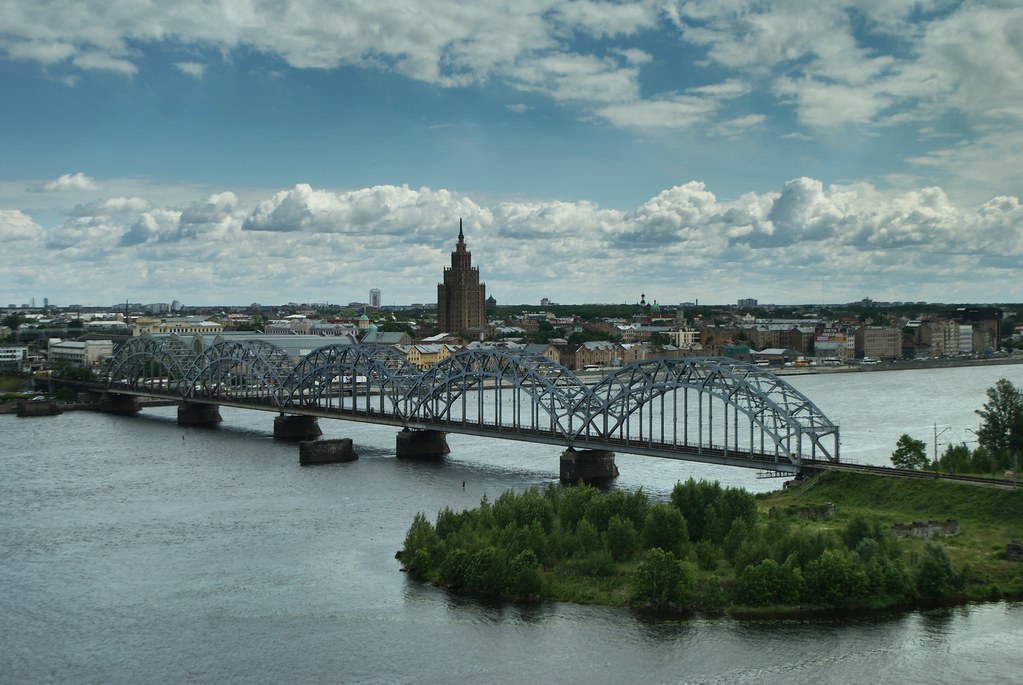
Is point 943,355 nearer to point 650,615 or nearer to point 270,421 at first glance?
point 270,421

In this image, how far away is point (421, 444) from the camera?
227 feet

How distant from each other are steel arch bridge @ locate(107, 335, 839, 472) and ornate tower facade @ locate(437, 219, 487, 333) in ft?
259

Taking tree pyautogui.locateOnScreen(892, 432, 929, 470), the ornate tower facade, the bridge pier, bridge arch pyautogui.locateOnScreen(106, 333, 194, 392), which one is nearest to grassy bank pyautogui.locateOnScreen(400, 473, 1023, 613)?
tree pyautogui.locateOnScreen(892, 432, 929, 470)

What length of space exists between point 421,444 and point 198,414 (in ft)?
105

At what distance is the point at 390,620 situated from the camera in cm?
3322

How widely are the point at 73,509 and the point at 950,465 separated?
124 feet

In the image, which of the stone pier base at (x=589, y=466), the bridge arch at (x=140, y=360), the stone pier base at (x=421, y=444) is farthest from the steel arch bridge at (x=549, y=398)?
the stone pier base at (x=421, y=444)

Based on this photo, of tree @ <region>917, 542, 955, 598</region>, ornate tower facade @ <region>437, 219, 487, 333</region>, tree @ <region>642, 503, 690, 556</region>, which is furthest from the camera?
ornate tower facade @ <region>437, 219, 487, 333</region>

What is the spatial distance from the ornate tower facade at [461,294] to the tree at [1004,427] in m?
144

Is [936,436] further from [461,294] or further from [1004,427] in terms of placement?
[461,294]

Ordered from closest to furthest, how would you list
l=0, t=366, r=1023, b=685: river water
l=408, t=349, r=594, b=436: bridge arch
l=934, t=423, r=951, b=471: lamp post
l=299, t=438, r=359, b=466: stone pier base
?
1. l=0, t=366, r=1023, b=685: river water
2. l=934, t=423, r=951, b=471: lamp post
3. l=408, t=349, r=594, b=436: bridge arch
4. l=299, t=438, r=359, b=466: stone pier base

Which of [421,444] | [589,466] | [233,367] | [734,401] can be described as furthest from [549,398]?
[233,367]

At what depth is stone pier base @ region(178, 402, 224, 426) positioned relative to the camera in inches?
3674

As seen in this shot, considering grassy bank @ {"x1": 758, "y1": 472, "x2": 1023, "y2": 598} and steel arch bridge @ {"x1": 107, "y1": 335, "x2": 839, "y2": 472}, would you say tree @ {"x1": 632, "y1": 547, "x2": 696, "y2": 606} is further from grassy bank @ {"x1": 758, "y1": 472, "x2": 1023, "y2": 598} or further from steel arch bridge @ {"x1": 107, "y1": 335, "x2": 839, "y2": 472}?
steel arch bridge @ {"x1": 107, "y1": 335, "x2": 839, "y2": 472}
